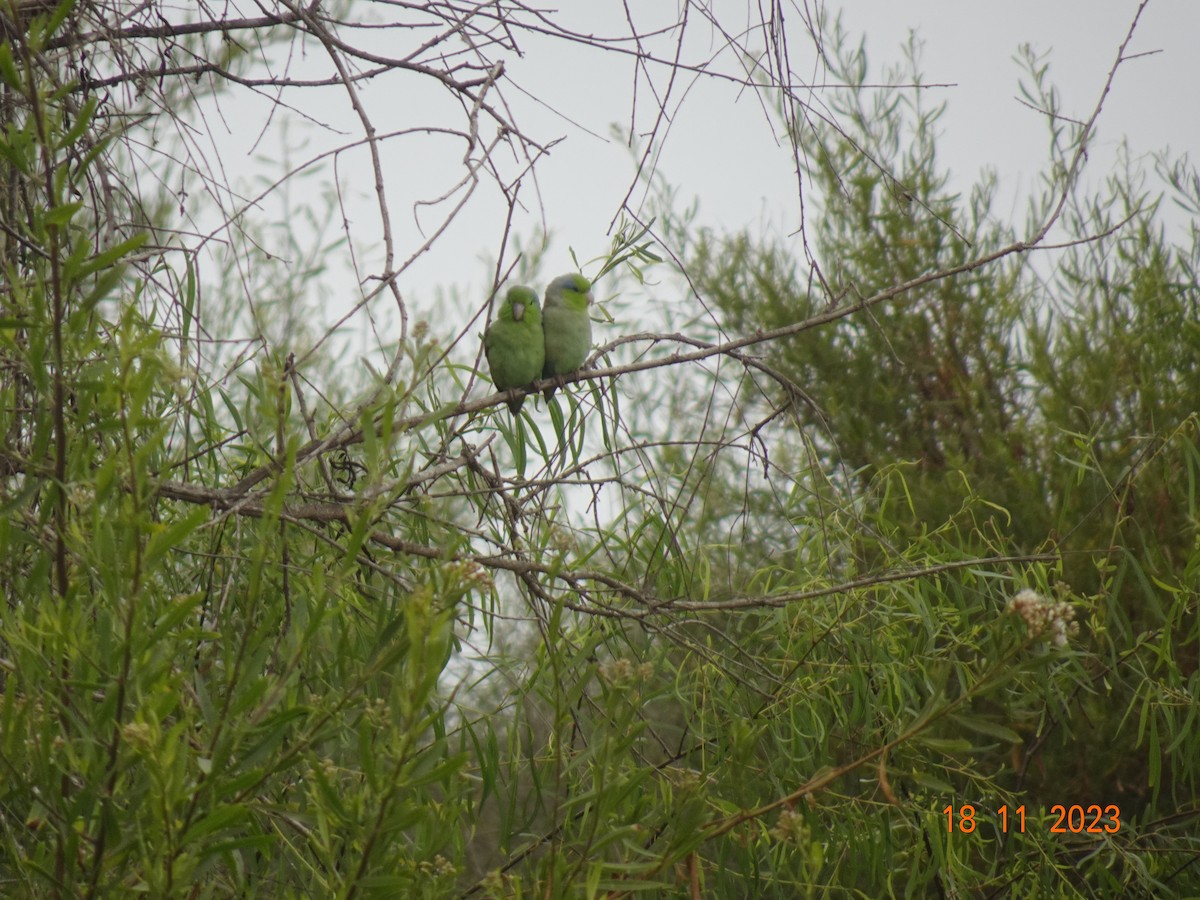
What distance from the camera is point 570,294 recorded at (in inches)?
107

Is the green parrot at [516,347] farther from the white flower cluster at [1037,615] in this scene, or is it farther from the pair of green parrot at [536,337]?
the white flower cluster at [1037,615]

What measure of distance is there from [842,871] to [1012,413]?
1993 mm

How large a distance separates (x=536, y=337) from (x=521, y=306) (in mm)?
85

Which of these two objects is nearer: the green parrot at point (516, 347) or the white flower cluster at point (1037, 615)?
the white flower cluster at point (1037, 615)

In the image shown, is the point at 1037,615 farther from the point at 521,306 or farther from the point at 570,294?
the point at 570,294

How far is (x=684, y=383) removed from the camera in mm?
3699

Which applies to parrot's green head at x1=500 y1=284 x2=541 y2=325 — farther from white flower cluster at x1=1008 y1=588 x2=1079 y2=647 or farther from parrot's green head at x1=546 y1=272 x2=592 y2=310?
white flower cluster at x1=1008 y1=588 x2=1079 y2=647

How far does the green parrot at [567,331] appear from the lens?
8.57 feet
